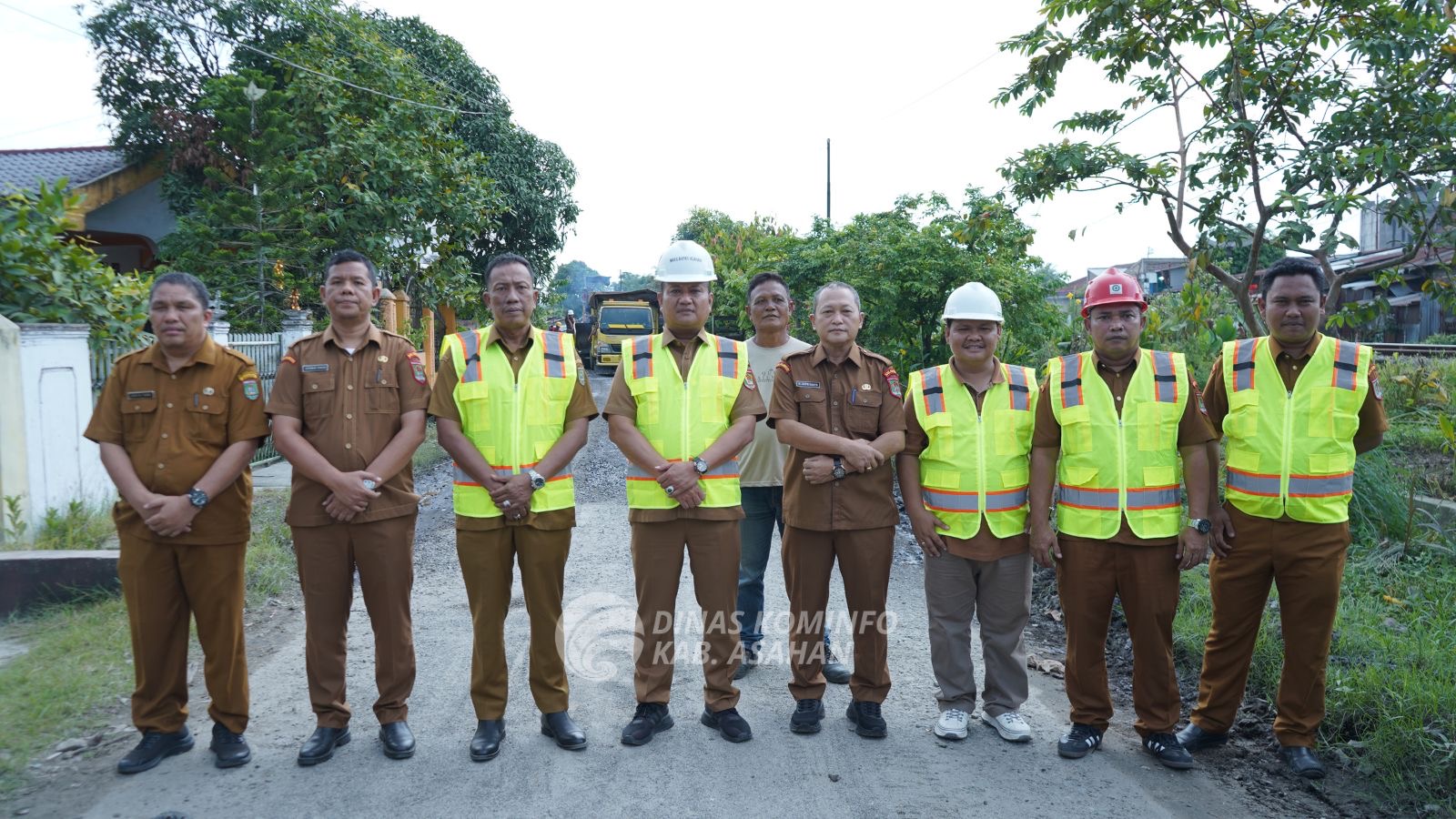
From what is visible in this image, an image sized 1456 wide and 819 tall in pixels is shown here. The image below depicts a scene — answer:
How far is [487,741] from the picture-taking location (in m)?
4.01

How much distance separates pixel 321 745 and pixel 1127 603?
343 cm

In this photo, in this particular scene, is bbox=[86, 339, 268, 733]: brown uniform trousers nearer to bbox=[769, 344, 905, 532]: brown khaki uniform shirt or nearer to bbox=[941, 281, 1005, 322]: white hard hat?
bbox=[769, 344, 905, 532]: brown khaki uniform shirt

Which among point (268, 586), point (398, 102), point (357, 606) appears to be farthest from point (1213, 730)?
point (398, 102)

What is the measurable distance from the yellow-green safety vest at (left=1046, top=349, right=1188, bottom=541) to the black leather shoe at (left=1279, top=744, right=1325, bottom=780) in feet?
3.25

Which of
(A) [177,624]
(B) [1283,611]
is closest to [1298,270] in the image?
(B) [1283,611]

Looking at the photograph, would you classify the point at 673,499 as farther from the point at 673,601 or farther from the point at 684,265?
the point at 684,265

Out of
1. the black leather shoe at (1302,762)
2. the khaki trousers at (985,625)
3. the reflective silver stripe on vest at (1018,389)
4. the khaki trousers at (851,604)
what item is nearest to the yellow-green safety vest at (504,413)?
the khaki trousers at (851,604)

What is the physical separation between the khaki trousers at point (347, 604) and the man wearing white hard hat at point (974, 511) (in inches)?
89.5

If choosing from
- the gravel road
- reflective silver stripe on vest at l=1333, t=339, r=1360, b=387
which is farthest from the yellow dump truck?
reflective silver stripe on vest at l=1333, t=339, r=1360, b=387

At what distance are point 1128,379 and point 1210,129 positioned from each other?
309cm

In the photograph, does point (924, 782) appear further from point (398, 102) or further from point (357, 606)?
point (398, 102)

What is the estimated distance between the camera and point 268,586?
655 centimetres

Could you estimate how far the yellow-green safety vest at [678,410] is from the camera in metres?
4.23

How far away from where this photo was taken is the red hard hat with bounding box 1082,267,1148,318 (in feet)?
13.5
